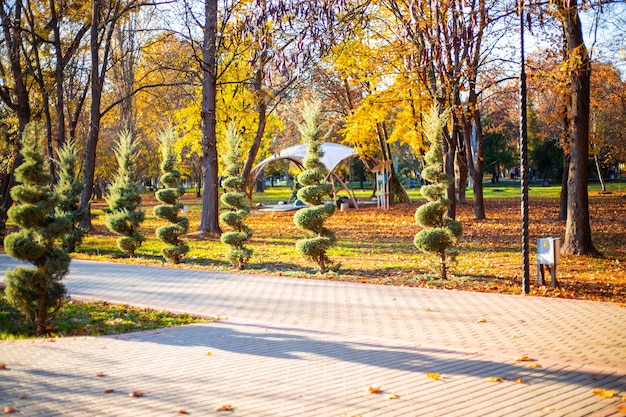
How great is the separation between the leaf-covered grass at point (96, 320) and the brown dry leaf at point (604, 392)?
226 inches

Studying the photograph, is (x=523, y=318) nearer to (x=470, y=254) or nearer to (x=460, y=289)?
(x=460, y=289)

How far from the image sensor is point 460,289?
12.3m

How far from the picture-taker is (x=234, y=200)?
15094mm

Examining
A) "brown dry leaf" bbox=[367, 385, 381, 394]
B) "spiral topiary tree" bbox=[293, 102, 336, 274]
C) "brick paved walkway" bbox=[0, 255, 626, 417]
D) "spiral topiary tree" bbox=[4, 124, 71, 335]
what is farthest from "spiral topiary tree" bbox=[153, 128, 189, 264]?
"brown dry leaf" bbox=[367, 385, 381, 394]

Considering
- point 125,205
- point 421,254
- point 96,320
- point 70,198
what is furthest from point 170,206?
point 421,254

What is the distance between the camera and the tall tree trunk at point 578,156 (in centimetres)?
1504

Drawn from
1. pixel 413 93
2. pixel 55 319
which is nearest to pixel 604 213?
pixel 413 93

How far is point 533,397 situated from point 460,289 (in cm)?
655

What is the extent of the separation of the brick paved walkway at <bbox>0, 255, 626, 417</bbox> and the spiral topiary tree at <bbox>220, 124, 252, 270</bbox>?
3931 millimetres

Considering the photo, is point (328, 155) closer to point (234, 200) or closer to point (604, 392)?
point (234, 200)

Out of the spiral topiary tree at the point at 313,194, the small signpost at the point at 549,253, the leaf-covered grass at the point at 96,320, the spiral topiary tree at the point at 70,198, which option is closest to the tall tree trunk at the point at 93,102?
the spiral topiary tree at the point at 70,198

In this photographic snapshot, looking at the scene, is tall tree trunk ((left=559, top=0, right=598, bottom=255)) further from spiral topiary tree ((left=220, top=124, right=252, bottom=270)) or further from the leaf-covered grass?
the leaf-covered grass

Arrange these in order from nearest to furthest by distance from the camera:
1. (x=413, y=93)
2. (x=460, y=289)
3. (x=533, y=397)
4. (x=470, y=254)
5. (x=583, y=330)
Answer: (x=533, y=397), (x=583, y=330), (x=460, y=289), (x=470, y=254), (x=413, y=93)

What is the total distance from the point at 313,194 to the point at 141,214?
22.8 ft
